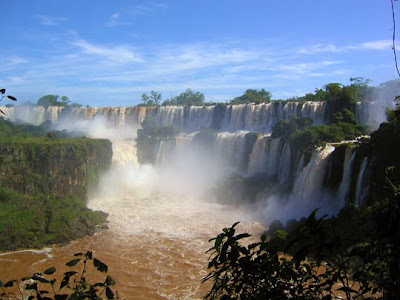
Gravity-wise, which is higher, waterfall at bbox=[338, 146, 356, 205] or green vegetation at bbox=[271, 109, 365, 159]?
green vegetation at bbox=[271, 109, 365, 159]

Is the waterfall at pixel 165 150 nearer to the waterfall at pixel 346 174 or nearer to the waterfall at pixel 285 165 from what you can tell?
the waterfall at pixel 285 165

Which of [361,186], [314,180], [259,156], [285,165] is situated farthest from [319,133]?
[361,186]

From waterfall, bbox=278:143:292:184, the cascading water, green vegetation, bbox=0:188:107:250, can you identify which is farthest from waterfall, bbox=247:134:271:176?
green vegetation, bbox=0:188:107:250

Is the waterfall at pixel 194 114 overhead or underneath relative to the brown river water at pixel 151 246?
overhead

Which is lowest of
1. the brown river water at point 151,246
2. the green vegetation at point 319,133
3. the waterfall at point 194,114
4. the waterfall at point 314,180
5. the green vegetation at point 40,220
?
the brown river water at point 151,246

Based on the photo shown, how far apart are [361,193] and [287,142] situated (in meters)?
8.81

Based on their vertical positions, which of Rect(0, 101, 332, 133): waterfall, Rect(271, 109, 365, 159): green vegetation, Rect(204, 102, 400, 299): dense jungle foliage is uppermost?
Rect(0, 101, 332, 133): waterfall

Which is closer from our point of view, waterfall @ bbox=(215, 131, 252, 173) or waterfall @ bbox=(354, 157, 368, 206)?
waterfall @ bbox=(354, 157, 368, 206)

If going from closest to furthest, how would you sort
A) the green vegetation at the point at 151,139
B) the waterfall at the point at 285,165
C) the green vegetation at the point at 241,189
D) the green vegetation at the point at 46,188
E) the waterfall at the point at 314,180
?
1. the green vegetation at the point at 46,188
2. the waterfall at the point at 314,180
3. the waterfall at the point at 285,165
4. the green vegetation at the point at 241,189
5. the green vegetation at the point at 151,139

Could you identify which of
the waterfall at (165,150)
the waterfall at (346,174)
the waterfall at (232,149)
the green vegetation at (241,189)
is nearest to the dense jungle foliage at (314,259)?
the waterfall at (346,174)

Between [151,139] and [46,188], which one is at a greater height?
[151,139]

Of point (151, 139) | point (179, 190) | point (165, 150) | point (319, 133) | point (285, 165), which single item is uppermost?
point (319, 133)

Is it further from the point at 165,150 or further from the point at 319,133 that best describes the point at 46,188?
the point at 319,133

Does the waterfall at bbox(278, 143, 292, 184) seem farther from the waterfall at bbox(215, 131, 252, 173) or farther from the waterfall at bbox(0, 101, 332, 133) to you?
the waterfall at bbox(0, 101, 332, 133)
